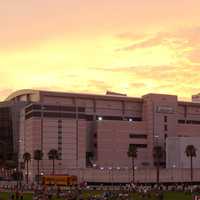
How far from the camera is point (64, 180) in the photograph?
487 ft

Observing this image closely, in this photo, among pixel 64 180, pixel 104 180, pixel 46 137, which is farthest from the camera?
pixel 46 137

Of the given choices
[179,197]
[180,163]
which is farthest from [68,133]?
[179,197]

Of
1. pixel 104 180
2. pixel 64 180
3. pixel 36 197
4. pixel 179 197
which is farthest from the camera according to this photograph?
pixel 104 180

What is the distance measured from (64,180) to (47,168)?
153ft

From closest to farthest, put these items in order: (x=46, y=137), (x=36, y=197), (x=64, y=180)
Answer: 1. (x=36, y=197)
2. (x=64, y=180)
3. (x=46, y=137)

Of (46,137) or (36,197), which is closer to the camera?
(36,197)

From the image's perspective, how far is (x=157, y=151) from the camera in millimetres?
184875

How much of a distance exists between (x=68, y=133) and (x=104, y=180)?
2249 cm

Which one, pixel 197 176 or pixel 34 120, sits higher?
pixel 34 120

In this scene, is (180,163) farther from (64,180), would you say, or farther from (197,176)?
(64,180)

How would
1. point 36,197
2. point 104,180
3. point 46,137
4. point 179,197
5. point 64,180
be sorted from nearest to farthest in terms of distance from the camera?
point 36,197 < point 179,197 < point 64,180 < point 104,180 < point 46,137

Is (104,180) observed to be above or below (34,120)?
below

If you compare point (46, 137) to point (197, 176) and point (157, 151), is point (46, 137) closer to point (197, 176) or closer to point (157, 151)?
point (157, 151)

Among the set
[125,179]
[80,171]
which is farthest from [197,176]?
[80,171]
